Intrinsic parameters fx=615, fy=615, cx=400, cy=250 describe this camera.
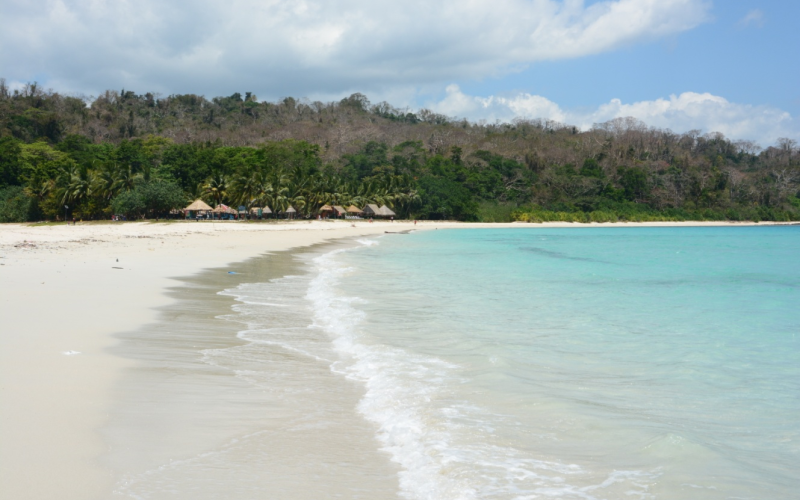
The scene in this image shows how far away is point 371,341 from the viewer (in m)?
7.77

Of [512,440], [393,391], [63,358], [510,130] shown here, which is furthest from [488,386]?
[510,130]

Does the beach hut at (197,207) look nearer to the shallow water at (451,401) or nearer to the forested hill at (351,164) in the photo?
the forested hill at (351,164)

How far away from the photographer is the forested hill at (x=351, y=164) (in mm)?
55647

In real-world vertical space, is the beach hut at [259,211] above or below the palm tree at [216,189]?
below

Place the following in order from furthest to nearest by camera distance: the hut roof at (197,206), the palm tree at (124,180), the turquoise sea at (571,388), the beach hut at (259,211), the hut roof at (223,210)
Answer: the beach hut at (259,211), the hut roof at (223,210), the hut roof at (197,206), the palm tree at (124,180), the turquoise sea at (571,388)

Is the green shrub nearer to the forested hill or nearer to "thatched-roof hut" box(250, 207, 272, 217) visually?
the forested hill

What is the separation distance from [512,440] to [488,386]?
1455 mm

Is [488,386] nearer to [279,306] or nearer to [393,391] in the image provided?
[393,391]

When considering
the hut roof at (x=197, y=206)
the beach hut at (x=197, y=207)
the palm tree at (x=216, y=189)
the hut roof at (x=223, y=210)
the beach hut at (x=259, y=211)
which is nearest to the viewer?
the hut roof at (x=197, y=206)

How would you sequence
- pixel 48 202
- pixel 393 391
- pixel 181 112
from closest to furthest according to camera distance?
pixel 393 391
pixel 48 202
pixel 181 112

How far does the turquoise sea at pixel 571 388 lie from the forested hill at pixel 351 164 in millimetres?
43496

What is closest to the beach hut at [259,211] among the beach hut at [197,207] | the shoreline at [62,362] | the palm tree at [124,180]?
the beach hut at [197,207]

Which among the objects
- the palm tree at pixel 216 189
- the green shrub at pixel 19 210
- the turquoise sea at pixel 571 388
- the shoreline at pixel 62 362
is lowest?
the turquoise sea at pixel 571 388

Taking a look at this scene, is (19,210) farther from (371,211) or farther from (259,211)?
(371,211)
